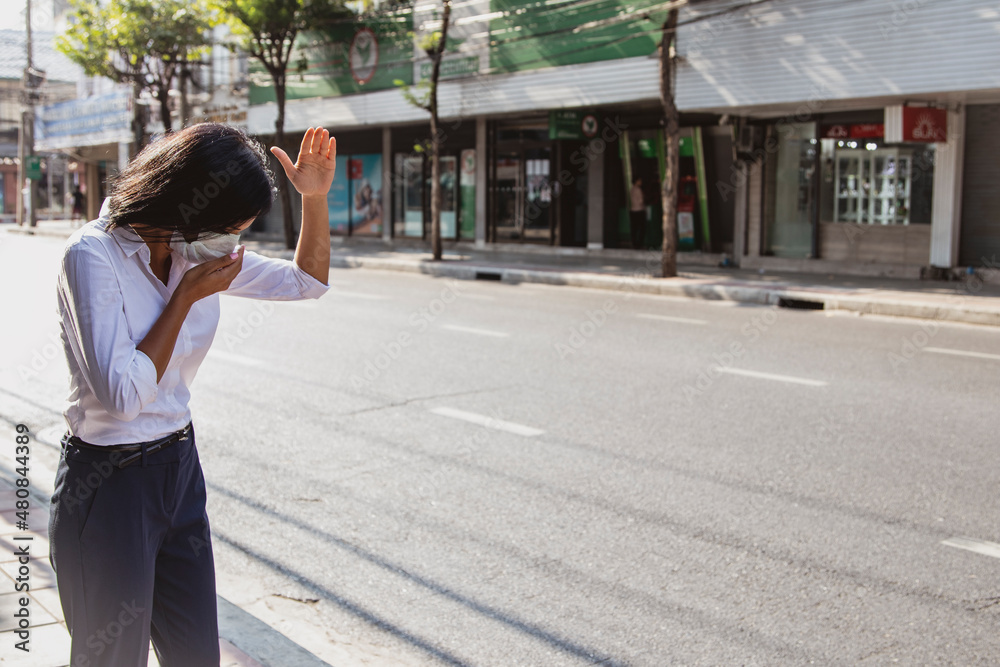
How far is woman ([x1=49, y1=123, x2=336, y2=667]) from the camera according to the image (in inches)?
79.1

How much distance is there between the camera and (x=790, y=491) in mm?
5621

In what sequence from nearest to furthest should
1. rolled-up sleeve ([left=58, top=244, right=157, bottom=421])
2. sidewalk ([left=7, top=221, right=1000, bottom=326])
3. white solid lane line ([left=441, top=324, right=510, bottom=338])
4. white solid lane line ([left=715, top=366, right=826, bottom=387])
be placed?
rolled-up sleeve ([left=58, top=244, right=157, bottom=421]) → white solid lane line ([left=715, top=366, right=826, bottom=387]) → white solid lane line ([left=441, top=324, right=510, bottom=338]) → sidewalk ([left=7, top=221, right=1000, bottom=326])

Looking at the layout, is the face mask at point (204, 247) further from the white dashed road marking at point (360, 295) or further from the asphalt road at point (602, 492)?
the white dashed road marking at point (360, 295)

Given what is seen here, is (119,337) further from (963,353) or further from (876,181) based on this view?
(876,181)


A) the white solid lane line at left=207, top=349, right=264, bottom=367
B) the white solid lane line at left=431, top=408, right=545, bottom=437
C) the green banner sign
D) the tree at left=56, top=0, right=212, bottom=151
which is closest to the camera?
the white solid lane line at left=431, top=408, right=545, bottom=437

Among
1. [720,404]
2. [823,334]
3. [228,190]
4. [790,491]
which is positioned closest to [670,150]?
[823,334]

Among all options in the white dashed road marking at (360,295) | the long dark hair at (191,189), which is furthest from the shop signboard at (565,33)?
the long dark hair at (191,189)

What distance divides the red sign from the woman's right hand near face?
16.6 m

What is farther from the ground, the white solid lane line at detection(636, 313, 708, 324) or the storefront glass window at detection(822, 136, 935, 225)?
the storefront glass window at detection(822, 136, 935, 225)

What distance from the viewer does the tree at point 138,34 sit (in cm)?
3020

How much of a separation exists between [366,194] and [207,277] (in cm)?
2991

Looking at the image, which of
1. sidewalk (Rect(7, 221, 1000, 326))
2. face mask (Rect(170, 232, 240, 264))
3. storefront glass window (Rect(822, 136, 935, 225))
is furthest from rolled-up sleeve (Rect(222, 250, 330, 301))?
storefront glass window (Rect(822, 136, 935, 225))

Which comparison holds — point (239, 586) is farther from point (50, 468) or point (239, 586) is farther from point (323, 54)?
point (323, 54)

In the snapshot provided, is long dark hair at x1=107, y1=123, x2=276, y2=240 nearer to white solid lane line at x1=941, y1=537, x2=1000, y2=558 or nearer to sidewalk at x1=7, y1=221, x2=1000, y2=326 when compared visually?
white solid lane line at x1=941, y1=537, x2=1000, y2=558
